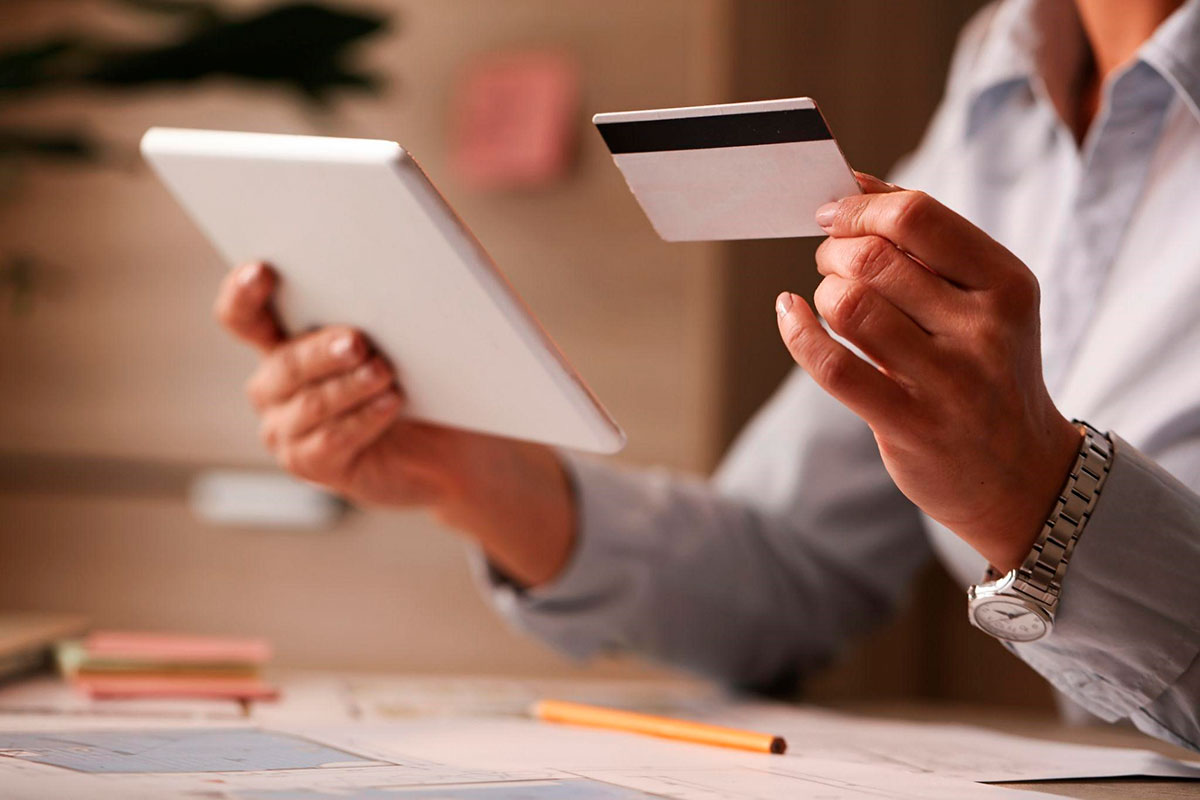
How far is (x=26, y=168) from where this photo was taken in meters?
1.17

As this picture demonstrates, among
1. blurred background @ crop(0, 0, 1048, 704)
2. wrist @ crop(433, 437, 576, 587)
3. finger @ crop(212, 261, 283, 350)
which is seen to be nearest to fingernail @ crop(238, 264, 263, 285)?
finger @ crop(212, 261, 283, 350)

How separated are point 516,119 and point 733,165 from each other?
762 millimetres

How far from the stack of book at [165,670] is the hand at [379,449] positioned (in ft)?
0.40

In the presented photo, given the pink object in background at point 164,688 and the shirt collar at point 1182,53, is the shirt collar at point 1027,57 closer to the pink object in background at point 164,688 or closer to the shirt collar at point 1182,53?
the shirt collar at point 1182,53

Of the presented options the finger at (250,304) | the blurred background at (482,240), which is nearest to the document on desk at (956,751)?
the finger at (250,304)

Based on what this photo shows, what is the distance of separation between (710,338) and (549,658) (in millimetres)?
359

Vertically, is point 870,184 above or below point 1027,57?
below

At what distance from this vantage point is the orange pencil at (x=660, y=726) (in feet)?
1.70

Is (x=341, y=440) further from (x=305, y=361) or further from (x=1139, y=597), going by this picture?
(x=1139, y=597)

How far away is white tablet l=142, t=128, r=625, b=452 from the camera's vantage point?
1.64 ft

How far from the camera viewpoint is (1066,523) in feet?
1.45

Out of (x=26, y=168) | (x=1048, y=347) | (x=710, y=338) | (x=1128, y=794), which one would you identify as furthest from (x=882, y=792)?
(x=26, y=168)

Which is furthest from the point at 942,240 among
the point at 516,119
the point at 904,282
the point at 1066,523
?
the point at 516,119

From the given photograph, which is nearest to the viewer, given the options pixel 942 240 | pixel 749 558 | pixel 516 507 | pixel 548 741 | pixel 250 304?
pixel 942 240
